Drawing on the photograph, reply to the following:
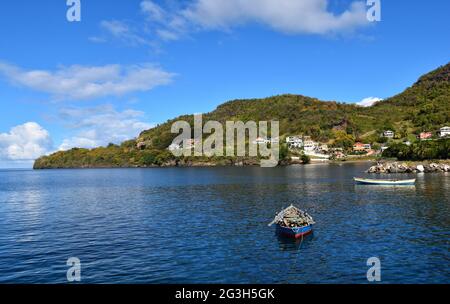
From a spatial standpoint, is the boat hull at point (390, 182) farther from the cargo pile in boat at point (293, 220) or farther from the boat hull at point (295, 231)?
the boat hull at point (295, 231)

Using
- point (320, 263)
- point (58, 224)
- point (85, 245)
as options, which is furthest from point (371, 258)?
point (58, 224)

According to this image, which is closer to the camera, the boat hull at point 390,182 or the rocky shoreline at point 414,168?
the boat hull at point 390,182

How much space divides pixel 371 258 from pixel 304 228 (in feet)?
39.5

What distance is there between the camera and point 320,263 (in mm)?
42594

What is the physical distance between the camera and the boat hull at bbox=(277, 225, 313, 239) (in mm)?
53250

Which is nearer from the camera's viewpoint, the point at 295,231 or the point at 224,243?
the point at 224,243

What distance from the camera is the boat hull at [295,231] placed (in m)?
53.2

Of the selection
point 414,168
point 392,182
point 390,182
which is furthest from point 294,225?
point 414,168

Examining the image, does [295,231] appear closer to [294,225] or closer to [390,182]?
[294,225]

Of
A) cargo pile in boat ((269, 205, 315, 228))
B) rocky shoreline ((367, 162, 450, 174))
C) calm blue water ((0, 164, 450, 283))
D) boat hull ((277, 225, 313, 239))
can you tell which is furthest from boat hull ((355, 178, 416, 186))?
boat hull ((277, 225, 313, 239))

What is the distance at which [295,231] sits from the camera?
174 feet

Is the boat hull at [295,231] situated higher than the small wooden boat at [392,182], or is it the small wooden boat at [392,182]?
the small wooden boat at [392,182]

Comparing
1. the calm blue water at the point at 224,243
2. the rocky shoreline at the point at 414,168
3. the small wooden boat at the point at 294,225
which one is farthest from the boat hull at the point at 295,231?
the rocky shoreline at the point at 414,168
